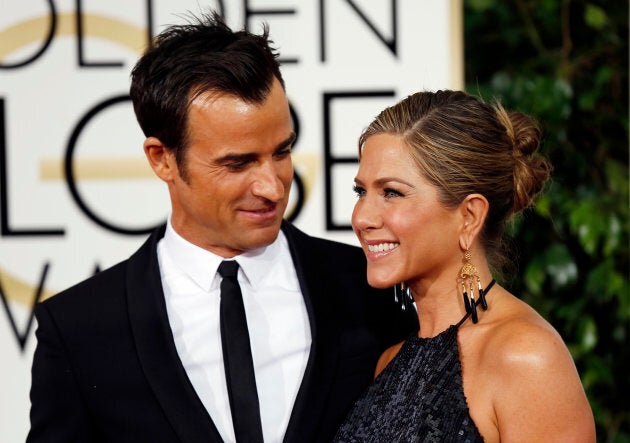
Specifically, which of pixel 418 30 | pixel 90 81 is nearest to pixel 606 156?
pixel 418 30

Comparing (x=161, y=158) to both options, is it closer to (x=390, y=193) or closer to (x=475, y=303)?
(x=390, y=193)

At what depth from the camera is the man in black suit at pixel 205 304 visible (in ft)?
6.23

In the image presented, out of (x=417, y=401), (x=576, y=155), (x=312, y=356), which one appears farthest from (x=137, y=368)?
(x=576, y=155)

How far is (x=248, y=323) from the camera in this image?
6.55 feet

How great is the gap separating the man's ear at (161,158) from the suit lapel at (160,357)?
19cm

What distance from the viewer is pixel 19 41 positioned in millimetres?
2775

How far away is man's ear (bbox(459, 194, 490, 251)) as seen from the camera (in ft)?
6.11

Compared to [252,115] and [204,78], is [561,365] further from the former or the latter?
[204,78]

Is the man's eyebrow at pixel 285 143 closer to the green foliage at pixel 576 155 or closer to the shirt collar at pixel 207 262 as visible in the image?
the shirt collar at pixel 207 262

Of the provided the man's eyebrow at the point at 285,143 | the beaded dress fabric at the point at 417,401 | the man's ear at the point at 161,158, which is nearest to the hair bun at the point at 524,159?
the beaded dress fabric at the point at 417,401

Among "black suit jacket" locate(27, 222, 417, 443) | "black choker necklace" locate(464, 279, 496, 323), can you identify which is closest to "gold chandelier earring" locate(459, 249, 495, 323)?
"black choker necklace" locate(464, 279, 496, 323)

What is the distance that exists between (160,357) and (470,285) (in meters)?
0.62

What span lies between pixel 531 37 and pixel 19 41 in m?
2.03

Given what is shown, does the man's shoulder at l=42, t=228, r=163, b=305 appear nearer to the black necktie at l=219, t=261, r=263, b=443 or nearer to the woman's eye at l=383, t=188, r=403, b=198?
the black necktie at l=219, t=261, r=263, b=443
